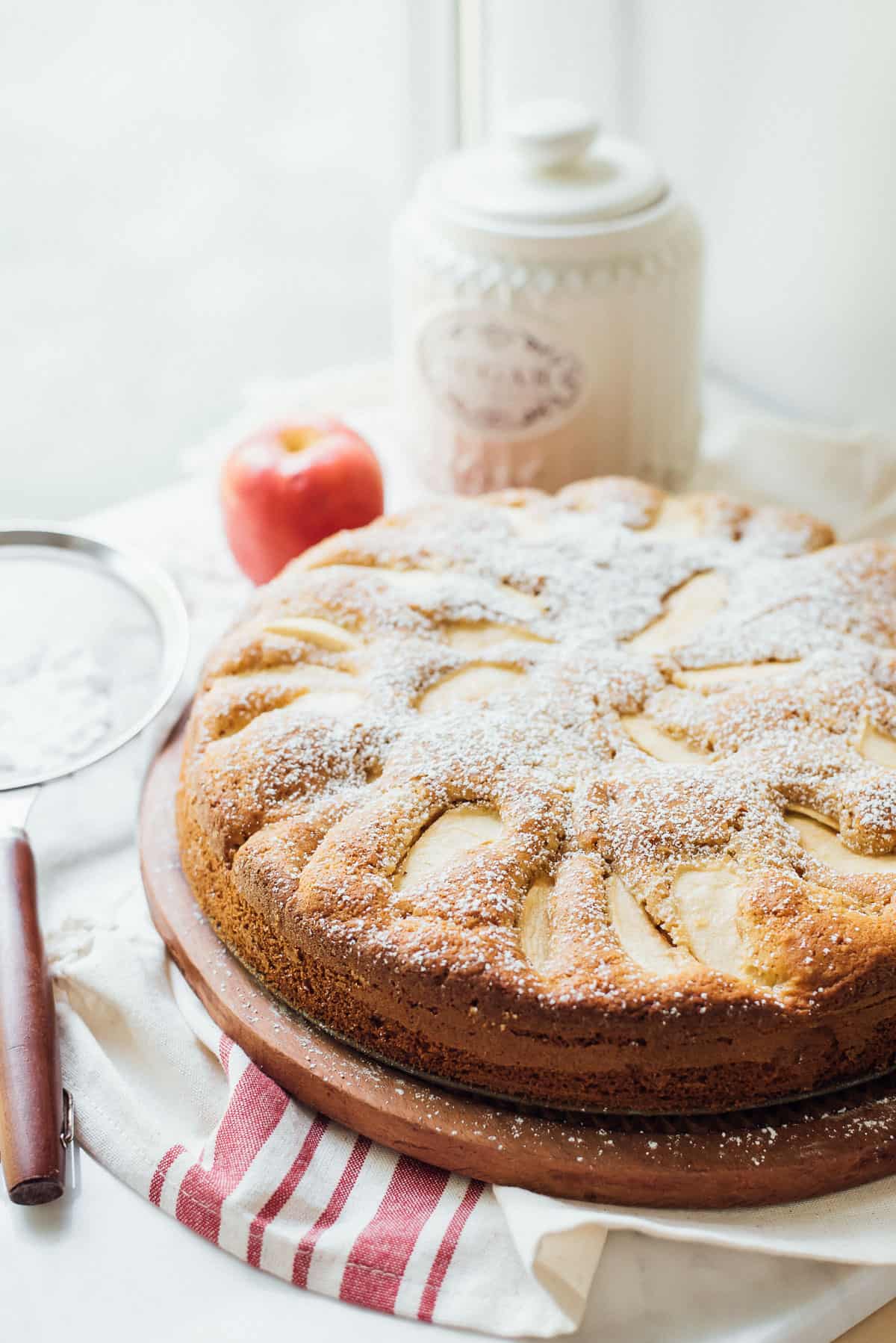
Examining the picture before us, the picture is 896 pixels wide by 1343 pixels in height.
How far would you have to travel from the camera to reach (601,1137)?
2.69 feet

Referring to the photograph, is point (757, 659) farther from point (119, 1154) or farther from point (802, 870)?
point (119, 1154)

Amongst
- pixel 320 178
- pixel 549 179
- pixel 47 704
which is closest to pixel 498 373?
pixel 549 179

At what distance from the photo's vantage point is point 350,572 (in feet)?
3.71

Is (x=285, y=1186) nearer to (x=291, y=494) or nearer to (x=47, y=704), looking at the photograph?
(x=47, y=704)

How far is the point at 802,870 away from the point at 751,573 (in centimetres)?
36

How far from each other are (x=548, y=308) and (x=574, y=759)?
586 mm

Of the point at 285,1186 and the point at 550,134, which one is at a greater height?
the point at 550,134

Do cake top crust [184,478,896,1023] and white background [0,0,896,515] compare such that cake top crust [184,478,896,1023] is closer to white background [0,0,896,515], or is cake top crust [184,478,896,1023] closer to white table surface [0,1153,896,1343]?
white table surface [0,1153,896,1343]

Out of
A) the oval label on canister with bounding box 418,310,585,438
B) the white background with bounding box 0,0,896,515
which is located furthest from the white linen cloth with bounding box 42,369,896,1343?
the white background with bounding box 0,0,896,515

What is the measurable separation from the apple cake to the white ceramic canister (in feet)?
0.90

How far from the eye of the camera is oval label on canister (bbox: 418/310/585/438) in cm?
136

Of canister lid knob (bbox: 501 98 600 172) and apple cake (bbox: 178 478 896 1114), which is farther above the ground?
canister lid knob (bbox: 501 98 600 172)

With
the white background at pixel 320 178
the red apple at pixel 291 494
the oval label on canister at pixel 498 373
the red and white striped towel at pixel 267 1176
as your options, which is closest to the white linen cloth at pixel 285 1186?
the red and white striped towel at pixel 267 1176

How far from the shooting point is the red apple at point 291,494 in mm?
1342
